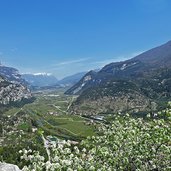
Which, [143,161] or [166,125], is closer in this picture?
[166,125]

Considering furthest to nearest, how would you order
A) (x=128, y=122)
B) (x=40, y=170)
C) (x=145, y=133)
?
(x=128, y=122) < (x=145, y=133) < (x=40, y=170)

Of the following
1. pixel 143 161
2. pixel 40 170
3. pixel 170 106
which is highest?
pixel 170 106

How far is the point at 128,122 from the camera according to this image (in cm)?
2662

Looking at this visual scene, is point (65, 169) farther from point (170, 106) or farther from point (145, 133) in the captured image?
point (170, 106)

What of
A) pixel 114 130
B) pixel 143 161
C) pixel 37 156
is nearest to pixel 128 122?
pixel 114 130

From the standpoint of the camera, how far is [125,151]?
2528cm

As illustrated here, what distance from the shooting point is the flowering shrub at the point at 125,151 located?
74.2ft

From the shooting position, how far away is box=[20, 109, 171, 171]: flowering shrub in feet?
74.2

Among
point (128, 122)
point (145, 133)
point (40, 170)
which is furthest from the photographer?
point (128, 122)

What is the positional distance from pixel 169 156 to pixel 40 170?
792 centimetres

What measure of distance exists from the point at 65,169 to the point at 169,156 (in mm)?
6507

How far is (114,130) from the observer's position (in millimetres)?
26875

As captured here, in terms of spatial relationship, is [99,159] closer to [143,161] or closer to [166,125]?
[143,161]

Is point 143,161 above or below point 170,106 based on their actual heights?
below
